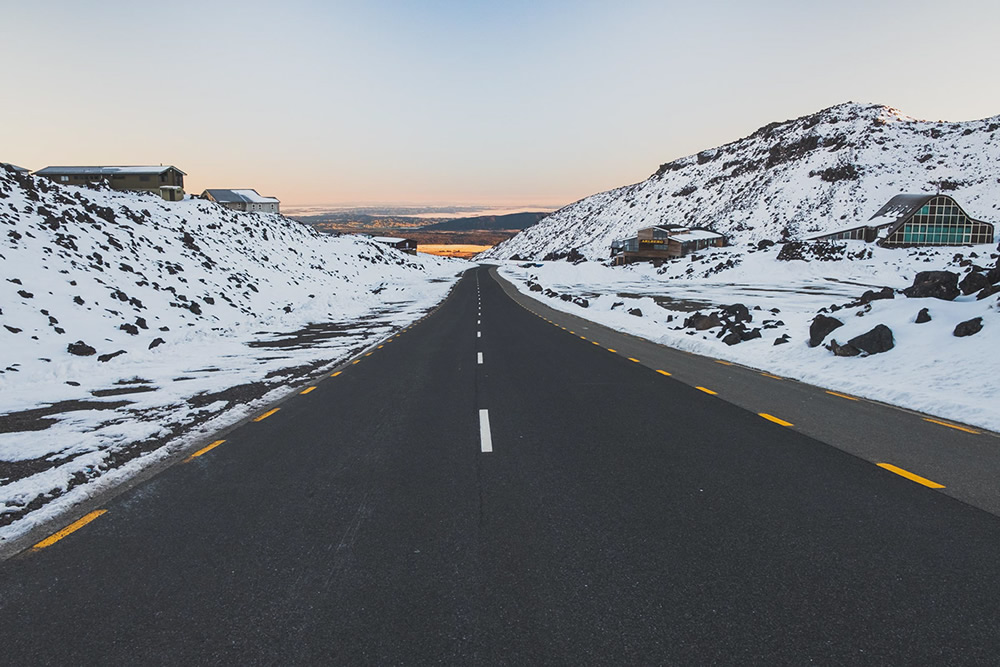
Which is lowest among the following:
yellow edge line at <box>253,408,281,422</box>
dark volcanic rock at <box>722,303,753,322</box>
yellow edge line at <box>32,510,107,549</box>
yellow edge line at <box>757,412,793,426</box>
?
yellow edge line at <box>757,412,793,426</box>

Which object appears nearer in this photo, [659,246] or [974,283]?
[974,283]

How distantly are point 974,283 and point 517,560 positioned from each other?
16.2 m

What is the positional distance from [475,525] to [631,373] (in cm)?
759

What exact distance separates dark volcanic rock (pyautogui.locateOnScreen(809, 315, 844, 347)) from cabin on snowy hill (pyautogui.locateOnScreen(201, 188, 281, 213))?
9103 cm

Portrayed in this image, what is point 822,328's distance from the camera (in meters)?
13.4

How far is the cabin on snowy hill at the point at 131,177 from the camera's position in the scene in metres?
59.4

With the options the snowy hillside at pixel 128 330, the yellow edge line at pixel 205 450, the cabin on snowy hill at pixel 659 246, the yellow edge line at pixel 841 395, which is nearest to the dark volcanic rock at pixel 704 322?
the yellow edge line at pixel 841 395

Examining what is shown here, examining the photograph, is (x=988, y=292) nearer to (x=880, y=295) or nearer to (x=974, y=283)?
(x=974, y=283)

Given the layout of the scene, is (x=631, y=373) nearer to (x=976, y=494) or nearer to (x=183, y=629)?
(x=976, y=494)

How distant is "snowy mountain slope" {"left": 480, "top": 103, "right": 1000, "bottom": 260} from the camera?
97550 millimetres

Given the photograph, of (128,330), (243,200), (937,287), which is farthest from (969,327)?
(243,200)

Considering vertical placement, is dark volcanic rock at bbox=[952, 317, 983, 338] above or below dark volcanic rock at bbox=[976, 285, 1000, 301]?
below

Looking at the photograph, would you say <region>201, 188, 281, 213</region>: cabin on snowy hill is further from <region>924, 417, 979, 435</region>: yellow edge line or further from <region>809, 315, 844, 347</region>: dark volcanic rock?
<region>924, 417, 979, 435</region>: yellow edge line

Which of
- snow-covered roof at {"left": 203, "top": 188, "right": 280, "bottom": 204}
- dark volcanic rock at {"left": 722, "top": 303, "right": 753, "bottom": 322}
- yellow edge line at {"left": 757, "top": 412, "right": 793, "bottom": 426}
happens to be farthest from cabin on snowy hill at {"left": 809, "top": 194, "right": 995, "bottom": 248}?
snow-covered roof at {"left": 203, "top": 188, "right": 280, "bottom": 204}
